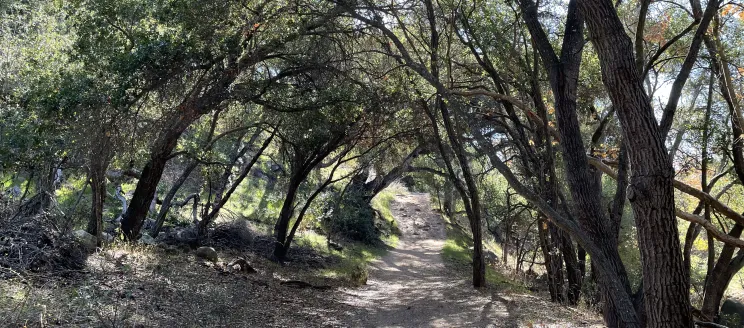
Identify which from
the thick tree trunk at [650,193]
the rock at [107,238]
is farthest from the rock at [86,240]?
the thick tree trunk at [650,193]

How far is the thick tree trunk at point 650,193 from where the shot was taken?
508cm

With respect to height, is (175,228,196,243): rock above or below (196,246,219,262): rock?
above

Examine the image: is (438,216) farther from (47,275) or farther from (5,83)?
(47,275)

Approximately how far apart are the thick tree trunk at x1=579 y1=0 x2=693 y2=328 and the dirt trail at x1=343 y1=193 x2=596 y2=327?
434 centimetres

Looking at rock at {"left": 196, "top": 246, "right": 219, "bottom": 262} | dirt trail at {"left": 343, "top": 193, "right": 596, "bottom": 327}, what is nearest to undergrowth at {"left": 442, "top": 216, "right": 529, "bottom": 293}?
dirt trail at {"left": 343, "top": 193, "right": 596, "bottom": 327}

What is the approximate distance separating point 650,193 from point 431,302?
7854 mm

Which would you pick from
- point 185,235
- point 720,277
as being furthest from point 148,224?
point 720,277

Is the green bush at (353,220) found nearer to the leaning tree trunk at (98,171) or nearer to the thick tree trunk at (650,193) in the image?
the leaning tree trunk at (98,171)

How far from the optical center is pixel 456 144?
11023 mm

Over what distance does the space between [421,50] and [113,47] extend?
7.04m

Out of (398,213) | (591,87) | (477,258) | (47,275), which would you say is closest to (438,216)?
(398,213)

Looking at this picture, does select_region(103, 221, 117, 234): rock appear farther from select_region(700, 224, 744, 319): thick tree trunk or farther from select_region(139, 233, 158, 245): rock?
select_region(700, 224, 744, 319): thick tree trunk

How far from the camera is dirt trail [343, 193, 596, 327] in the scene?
10164mm

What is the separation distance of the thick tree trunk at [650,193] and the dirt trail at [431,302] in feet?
14.2
